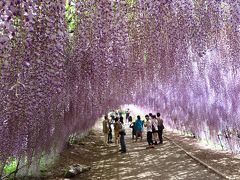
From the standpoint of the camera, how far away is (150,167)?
9.61 meters

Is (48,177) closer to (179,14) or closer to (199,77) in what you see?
(179,14)

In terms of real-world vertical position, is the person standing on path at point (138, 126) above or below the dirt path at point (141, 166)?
above

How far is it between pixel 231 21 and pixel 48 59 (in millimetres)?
5723

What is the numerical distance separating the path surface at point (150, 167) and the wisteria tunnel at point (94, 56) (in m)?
1.83

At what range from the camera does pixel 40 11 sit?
15.4 ft

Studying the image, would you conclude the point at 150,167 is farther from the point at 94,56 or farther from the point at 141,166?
the point at 94,56

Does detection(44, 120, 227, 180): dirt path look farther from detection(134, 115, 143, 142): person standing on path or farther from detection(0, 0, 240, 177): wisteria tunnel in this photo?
detection(134, 115, 143, 142): person standing on path

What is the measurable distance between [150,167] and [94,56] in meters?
3.75

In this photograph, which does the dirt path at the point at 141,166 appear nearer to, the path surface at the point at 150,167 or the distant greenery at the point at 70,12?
the path surface at the point at 150,167

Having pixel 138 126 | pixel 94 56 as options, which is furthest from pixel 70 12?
pixel 138 126

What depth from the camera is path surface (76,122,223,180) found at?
8137mm

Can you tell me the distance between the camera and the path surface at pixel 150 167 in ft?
26.7

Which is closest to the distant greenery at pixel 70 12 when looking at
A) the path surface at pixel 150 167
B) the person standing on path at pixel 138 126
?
the path surface at pixel 150 167

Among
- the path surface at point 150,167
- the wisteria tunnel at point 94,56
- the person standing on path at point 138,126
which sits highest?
the wisteria tunnel at point 94,56
